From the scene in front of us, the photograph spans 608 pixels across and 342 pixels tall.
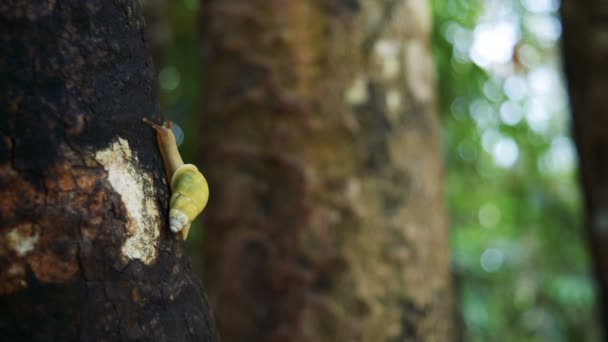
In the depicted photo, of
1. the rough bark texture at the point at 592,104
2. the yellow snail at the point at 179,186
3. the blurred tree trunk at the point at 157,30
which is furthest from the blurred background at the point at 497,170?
the yellow snail at the point at 179,186

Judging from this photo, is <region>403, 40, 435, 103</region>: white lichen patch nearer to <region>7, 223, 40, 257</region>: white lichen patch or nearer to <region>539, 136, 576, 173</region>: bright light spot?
<region>7, 223, 40, 257</region>: white lichen patch

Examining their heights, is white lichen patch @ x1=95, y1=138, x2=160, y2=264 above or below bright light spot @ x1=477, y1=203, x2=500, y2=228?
above

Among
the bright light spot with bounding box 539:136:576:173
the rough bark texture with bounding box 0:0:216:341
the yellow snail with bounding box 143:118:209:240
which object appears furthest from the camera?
the bright light spot with bounding box 539:136:576:173

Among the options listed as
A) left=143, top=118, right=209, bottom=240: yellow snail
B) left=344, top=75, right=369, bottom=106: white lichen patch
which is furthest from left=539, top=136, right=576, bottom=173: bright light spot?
left=143, top=118, right=209, bottom=240: yellow snail

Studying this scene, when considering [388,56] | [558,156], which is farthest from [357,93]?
[558,156]

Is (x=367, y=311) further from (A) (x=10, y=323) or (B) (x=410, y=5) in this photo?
(A) (x=10, y=323)

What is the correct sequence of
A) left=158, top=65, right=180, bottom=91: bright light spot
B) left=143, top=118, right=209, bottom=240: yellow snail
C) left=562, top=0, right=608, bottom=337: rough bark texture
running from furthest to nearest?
left=158, top=65, right=180, bottom=91: bright light spot → left=562, top=0, right=608, bottom=337: rough bark texture → left=143, top=118, right=209, bottom=240: yellow snail

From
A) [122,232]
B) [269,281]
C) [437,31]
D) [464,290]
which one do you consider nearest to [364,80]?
[269,281]
